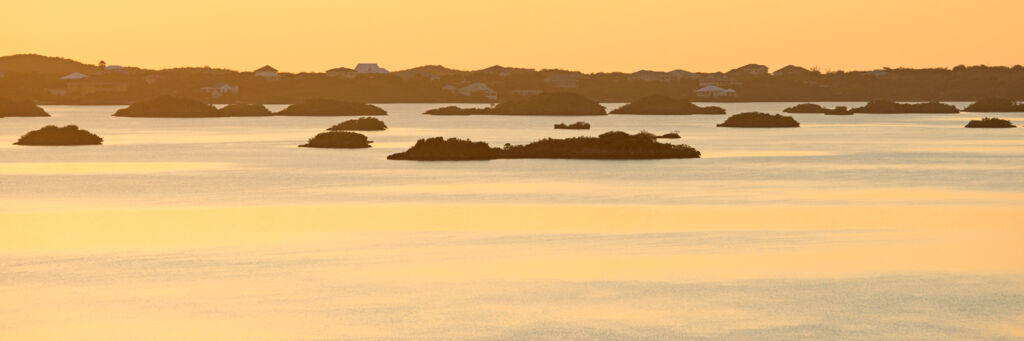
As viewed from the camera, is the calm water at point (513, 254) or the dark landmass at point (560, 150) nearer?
the calm water at point (513, 254)

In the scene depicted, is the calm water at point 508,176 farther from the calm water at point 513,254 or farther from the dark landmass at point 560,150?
the dark landmass at point 560,150

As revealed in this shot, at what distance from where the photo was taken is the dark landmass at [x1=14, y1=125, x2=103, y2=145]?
106000 millimetres

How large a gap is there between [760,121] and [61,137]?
251 ft

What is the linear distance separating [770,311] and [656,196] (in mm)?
28262

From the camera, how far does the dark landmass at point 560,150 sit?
260 feet

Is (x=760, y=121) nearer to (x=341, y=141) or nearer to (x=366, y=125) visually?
(x=366, y=125)

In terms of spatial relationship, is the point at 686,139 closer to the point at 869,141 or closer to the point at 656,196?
the point at 869,141

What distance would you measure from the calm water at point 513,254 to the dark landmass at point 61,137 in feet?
116

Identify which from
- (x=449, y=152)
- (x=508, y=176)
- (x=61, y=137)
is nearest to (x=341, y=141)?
(x=61, y=137)

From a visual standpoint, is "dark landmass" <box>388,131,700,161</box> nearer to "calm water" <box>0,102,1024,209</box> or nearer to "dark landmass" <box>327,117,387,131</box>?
"calm water" <box>0,102,1024,209</box>

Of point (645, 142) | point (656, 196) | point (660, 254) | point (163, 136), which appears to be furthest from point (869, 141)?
point (660, 254)

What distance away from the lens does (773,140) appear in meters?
117

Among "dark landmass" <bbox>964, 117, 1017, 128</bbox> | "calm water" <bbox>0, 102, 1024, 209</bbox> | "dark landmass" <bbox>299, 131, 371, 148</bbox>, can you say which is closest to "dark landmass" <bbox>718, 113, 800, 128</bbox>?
"dark landmass" <bbox>964, 117, 1017, 128</bbox>

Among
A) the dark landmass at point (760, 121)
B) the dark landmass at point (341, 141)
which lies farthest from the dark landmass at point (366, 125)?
the dark landmass at point (760, 121)
